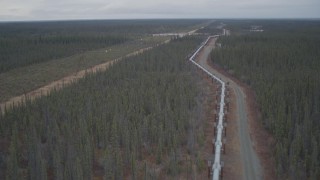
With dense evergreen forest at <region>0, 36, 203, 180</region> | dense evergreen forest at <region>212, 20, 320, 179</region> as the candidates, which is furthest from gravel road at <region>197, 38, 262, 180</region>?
dense evergreen forest at <region>0, 36, 203, 180</region>

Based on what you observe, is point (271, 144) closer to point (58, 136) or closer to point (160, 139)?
point (160, 139)

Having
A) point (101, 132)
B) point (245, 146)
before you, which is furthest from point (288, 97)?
point (101, 132)

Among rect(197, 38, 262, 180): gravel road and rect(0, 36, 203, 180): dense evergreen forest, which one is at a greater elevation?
rect(0, 36, 203, 180): dense evergreen forest

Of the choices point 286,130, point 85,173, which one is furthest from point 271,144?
point 85,173

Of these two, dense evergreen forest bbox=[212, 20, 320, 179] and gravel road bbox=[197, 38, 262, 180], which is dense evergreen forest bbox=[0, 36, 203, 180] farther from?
dense evergreen forest bbox=[212, 20, 320, 179]

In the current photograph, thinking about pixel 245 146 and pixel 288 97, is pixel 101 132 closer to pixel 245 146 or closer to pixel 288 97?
pixel 245 146
